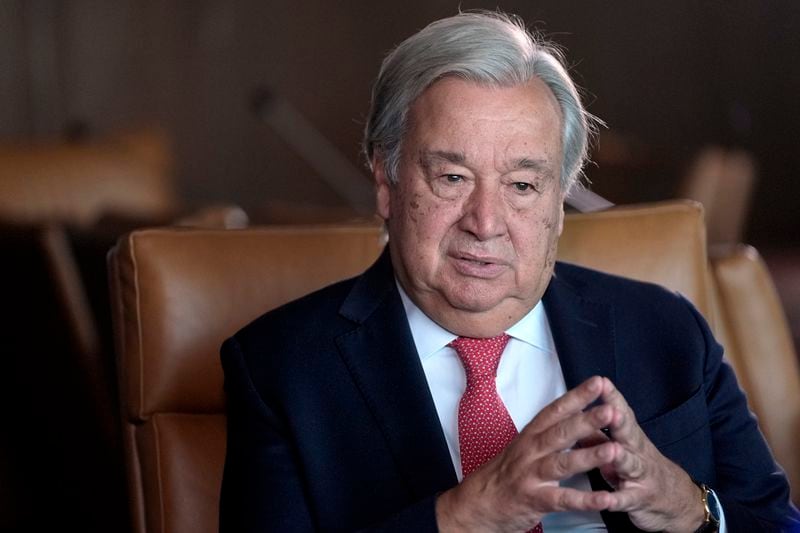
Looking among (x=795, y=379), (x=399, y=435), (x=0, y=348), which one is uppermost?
(x=399, y=435)

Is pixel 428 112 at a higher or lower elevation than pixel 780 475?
higher

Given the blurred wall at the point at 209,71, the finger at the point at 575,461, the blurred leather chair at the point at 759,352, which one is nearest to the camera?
the finger at the point at 575,461

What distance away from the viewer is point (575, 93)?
1479 millimetres

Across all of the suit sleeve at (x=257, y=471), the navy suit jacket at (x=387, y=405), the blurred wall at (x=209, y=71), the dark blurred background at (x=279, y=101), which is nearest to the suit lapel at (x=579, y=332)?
the navy suit jacket at (x=387, y=405)

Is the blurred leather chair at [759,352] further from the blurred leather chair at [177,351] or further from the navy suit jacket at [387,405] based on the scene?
the blurred leather chair at [177,351]

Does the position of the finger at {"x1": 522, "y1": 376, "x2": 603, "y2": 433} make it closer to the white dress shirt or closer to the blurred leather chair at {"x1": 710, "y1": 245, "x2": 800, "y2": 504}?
the white dress shirt

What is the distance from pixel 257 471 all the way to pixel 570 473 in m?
0.41

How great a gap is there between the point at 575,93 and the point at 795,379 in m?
0.76

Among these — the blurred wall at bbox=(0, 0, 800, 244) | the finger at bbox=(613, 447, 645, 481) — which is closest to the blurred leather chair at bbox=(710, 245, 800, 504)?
the finger at bbox=(613, 447, 645, 481)

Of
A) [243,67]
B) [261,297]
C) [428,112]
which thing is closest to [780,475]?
[428,112]

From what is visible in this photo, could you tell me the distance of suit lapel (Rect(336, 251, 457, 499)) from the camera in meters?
1.41

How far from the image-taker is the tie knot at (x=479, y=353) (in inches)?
58.1

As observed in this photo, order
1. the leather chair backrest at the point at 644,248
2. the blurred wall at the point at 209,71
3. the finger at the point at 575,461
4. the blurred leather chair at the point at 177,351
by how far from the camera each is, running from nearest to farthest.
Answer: the finger at the point at 575,461, the blurred leather chair at the point at 177,351, the leather chair backrest at the point at 644,248, the blurred wall at the point at 209,71

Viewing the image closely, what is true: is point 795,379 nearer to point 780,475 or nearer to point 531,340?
point 780,475
